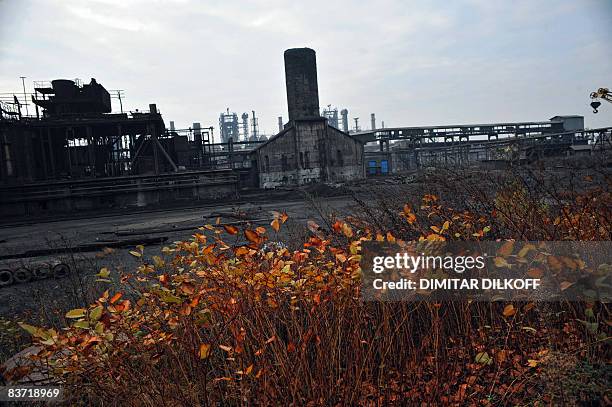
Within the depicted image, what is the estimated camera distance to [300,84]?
29516 mm

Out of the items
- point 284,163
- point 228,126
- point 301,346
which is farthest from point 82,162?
point 228,126

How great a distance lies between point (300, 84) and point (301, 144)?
425cm

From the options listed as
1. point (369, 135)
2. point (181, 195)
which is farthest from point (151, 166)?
point (369, 135)

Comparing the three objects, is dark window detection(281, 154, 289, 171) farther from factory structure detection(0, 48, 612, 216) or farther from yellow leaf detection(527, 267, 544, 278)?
yellow leaf detection(527, 267, 544, 278)

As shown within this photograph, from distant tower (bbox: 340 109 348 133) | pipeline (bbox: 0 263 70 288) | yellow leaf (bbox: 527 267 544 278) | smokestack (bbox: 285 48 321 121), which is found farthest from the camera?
distant tower (bbox: 340 109 348 133)

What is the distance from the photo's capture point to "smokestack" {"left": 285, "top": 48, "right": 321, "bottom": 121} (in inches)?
1156

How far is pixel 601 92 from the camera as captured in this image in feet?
9.57

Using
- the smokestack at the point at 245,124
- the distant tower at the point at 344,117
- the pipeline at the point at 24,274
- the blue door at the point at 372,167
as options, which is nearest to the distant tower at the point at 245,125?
the smokestack at the point at 245,124

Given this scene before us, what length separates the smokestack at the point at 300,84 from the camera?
96.3 feet

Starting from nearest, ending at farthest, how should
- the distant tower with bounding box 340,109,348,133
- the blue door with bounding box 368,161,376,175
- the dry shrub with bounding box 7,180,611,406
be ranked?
the dry shrub with bounding box 7,180,611,406 < the blue door with bounding box 368,161,376,175 < the distant tower with bounding box 340,109,348,133

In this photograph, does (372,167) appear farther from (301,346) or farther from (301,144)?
(301,346)

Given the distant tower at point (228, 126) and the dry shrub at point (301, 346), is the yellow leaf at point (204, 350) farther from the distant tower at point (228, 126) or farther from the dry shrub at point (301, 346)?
the distant tower at point (228, 126)

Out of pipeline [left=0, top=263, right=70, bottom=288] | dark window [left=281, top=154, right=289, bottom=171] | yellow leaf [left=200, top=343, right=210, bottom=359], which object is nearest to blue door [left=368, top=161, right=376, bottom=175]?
dark window [left=281, top=154, right=289, bottom=171]

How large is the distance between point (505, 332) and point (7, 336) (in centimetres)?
457
